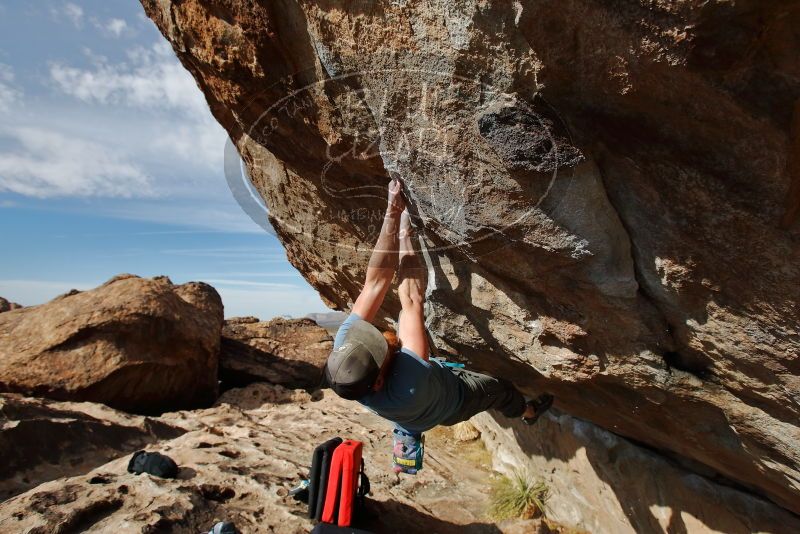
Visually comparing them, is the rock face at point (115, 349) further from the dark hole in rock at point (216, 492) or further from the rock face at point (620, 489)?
the rock face at point (620, 489)

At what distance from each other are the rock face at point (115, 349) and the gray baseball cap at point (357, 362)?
4728 millimetres

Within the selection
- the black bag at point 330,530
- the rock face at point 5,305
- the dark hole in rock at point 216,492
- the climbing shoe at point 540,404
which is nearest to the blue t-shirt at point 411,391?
the black bag at point 330,530

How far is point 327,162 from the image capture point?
2965 mm

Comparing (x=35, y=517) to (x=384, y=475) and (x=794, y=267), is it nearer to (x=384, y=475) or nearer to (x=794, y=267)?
(x=384, y=475)

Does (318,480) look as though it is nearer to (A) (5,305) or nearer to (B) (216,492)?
(B) (216,492)

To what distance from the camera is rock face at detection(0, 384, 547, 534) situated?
3.32m

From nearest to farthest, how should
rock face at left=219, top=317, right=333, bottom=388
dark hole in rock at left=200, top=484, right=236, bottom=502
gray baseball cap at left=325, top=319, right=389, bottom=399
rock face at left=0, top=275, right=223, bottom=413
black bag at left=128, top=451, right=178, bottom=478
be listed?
gray baseball cap at left=325, top=319, right=389, bottom=399 → dark hole in rock at left=200, top=484, right=236, bottom=502 → black bag at left=128, top=451, right=178, bottom=478 → rock face at left=0, top=275, right=223, bottom=413 → rock face at left=219, top=317, right=333, bottom=388

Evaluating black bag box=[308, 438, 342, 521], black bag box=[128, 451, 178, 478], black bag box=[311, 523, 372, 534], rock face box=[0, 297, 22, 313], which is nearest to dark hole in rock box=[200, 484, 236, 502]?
black bag box=[128, 451, 178, 478]

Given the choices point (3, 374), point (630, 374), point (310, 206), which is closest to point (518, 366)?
point (630, 374)

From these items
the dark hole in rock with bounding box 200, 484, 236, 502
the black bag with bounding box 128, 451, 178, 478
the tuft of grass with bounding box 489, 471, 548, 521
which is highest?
the black bag with bounding box 128, 451, 178, 478

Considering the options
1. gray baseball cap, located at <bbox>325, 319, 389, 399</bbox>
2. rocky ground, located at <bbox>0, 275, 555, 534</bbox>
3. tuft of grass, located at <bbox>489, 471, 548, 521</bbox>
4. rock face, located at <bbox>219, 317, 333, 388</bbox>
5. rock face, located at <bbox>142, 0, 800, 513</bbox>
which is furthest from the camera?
rock face, located at <bbox>219, 317, 333, 388</bbox>

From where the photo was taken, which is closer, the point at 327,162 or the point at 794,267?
the point at 794,267

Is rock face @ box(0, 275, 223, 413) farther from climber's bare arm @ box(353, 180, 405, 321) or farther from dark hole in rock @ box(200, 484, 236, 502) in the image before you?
climber's bare arm @ box(353, 180, 405, 321)

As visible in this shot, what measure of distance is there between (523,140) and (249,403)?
642 centimetres
